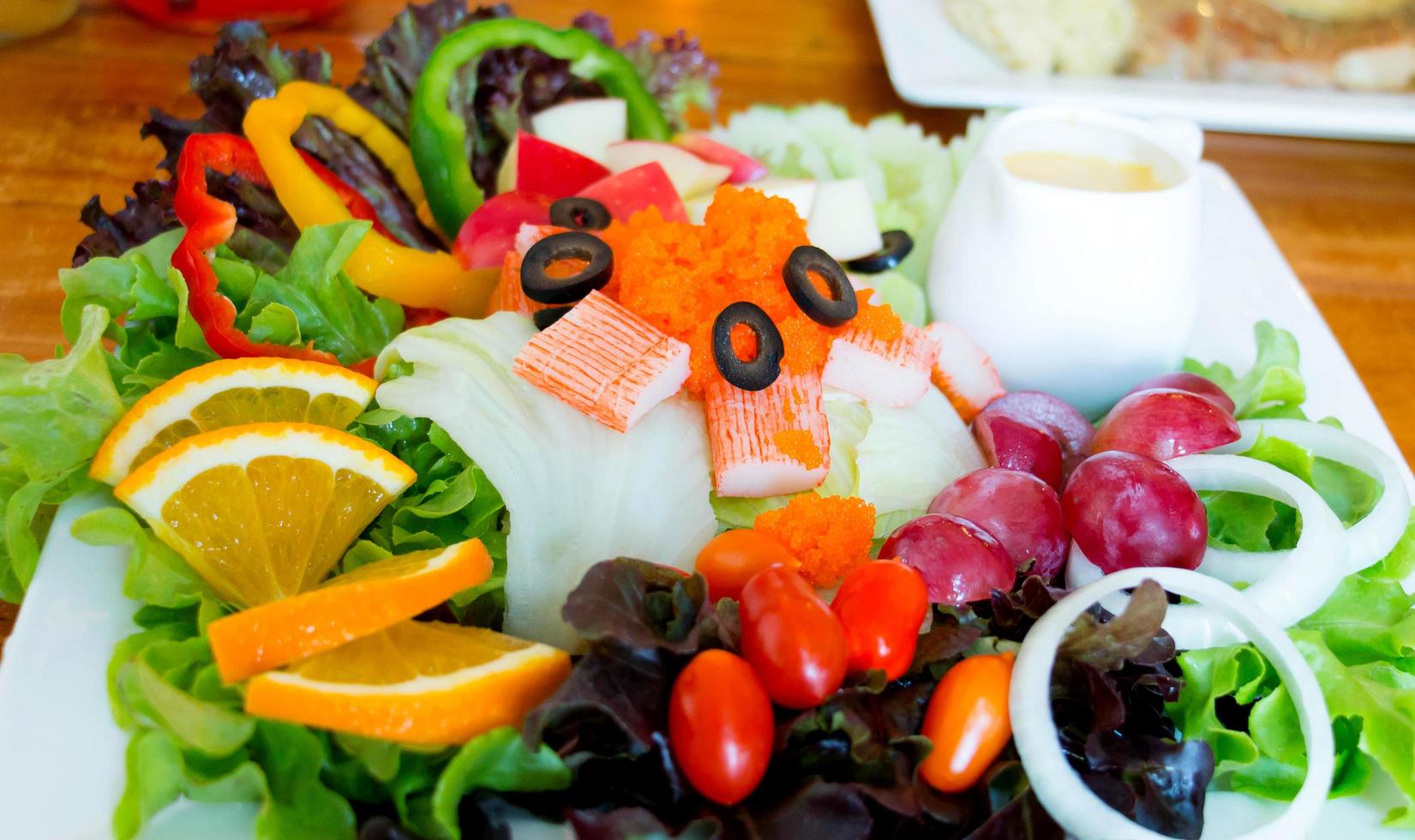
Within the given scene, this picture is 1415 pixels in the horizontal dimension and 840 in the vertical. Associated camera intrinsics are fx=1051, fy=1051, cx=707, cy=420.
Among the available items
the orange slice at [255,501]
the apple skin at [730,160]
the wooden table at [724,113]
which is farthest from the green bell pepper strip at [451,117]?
the orange slice at [255,501]

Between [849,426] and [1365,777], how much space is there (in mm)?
874

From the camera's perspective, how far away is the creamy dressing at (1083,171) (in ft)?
6.74

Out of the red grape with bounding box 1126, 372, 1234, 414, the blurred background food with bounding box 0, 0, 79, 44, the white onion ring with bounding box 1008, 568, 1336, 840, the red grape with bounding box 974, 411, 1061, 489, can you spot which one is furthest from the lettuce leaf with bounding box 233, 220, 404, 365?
the blurred background food with bounding box 0, 0, 79, 44

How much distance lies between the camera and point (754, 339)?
1626mm

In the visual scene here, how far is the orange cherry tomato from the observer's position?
3.94ft

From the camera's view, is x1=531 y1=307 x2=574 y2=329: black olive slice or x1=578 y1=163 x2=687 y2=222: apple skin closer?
x1=531 y1=307 x2=574 y2=329: black olive slice

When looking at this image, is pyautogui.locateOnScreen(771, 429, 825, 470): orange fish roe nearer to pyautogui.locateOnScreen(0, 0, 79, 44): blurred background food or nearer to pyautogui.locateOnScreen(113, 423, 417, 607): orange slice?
pyautogui.locateOnScreen(113, 423, 417, 607): orange slice

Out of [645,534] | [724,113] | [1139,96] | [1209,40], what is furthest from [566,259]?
[1209,40]

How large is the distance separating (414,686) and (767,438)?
663 mm

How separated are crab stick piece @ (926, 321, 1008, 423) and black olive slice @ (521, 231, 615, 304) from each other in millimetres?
642

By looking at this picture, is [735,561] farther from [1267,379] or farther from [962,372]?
[1267,379]

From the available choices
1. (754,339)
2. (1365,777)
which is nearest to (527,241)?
(754,339)

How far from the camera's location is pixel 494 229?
204 centimetres

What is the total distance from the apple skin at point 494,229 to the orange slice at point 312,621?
0.92 m
